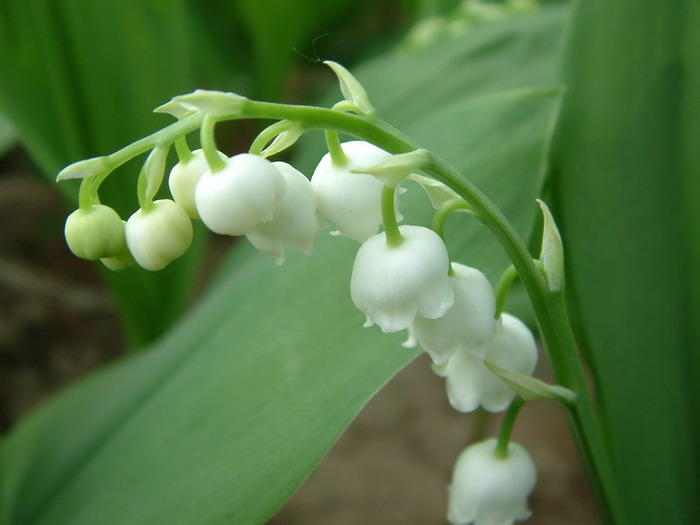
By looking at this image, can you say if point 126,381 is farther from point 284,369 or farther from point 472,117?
point 472,117

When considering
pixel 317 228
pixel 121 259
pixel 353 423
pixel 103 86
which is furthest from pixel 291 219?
pixel 353 423

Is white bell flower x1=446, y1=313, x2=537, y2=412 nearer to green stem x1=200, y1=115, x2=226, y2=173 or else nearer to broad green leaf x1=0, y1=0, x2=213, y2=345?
green stem x1=200, y1=115, x2=226, y2=173

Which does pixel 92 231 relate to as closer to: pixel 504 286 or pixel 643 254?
pixel 504 286

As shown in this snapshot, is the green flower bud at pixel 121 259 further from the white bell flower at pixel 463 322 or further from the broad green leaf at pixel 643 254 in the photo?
the broad green leaf at pixel 643 254

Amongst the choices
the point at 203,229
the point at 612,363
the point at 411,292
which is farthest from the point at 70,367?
the point at 411,292

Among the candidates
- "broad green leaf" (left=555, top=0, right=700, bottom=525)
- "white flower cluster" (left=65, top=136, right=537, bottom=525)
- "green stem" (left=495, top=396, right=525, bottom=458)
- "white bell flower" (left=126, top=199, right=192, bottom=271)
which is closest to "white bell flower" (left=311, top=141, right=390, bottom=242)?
"white flower cluster" (left=65, top=136, right=537, bottom=525)

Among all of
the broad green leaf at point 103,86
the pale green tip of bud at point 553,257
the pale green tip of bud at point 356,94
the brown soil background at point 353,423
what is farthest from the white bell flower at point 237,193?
the brown soil background at point 353,423
